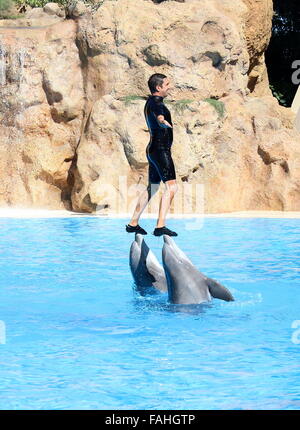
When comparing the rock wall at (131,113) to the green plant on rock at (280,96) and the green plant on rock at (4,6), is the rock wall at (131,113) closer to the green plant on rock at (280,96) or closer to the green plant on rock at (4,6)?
the green plant on rock at (4,6)

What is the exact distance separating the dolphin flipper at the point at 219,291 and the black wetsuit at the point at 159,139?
1203 millimetres

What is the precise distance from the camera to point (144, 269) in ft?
24.0

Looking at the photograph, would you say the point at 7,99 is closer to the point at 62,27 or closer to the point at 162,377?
the point at 62,27

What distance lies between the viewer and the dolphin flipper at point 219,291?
6613mm

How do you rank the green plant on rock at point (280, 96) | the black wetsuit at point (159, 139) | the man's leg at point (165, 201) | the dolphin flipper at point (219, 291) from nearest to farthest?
the dolphin flipper at point (219, 291), the man's leg at point (165, 201), the black wetsuit at point (159, 139), the green plant on rock at point (280, 96)

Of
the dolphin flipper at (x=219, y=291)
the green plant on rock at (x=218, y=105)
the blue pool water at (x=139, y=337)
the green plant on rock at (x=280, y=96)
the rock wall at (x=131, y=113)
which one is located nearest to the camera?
the blue pool water at (x=139, y=337)

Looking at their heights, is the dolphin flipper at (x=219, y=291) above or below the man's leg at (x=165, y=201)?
below

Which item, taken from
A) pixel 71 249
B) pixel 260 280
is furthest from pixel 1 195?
pixel 260 280

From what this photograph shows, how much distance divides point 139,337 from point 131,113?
35.6 feet

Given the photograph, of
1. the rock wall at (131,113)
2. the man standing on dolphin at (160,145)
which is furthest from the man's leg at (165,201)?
the rock wall at (131,113)

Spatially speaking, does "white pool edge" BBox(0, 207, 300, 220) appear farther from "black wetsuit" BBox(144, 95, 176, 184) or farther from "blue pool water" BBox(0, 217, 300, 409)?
"black wetsuit" BBox(144, 95, 176, 184)

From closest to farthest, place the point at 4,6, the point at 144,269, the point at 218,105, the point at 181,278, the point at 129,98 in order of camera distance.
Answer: the point at 181,278, the point at 144,269, the point at 129,98, the point at 218,105, the point at 4,6

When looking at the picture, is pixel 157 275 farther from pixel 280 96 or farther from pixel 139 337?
pixel 280 96

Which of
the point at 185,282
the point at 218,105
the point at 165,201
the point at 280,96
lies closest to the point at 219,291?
the point at 185,282
